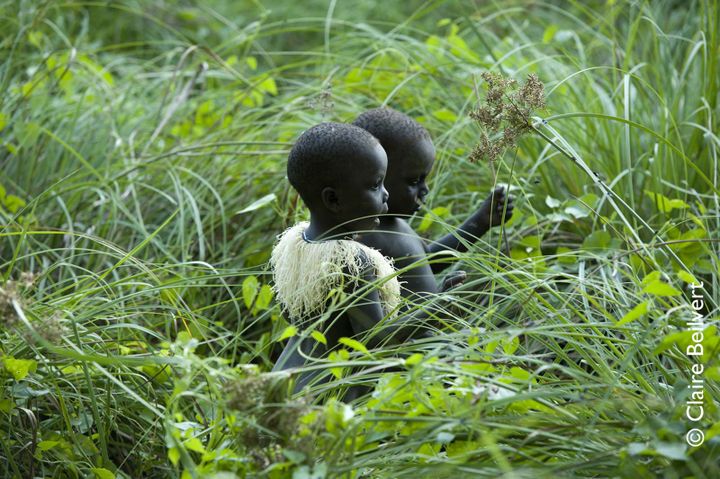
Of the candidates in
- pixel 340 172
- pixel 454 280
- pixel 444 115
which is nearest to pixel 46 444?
pixel 340 172

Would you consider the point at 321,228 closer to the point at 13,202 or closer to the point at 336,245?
the point at 336,245

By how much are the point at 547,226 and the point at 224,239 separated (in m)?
1.08

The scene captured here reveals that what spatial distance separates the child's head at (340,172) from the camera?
7.17 ft

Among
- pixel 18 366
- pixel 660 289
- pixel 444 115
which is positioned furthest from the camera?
pixel 444 115

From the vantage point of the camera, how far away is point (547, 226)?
2.94 metres

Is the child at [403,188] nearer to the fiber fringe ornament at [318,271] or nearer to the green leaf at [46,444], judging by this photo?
the fiber fringe ornament at [318,271]

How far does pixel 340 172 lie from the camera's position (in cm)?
219

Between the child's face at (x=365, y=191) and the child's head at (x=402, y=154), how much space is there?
187mm

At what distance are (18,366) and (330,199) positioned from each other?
0.82 meters

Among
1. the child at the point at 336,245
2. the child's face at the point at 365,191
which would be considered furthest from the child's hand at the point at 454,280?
the child's face at the point at 365,191

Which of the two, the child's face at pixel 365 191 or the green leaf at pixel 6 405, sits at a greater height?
the child's face at pixel 365 191

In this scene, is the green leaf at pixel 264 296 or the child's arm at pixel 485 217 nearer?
the green leaf at pixel 264 296

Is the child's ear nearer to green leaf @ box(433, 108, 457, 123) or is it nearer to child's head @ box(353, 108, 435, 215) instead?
child's head @ box(353, 108, 435, 215)

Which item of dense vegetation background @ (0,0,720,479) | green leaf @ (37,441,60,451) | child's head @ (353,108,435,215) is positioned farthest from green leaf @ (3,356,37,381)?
child's head @ (353,108,435,215)
